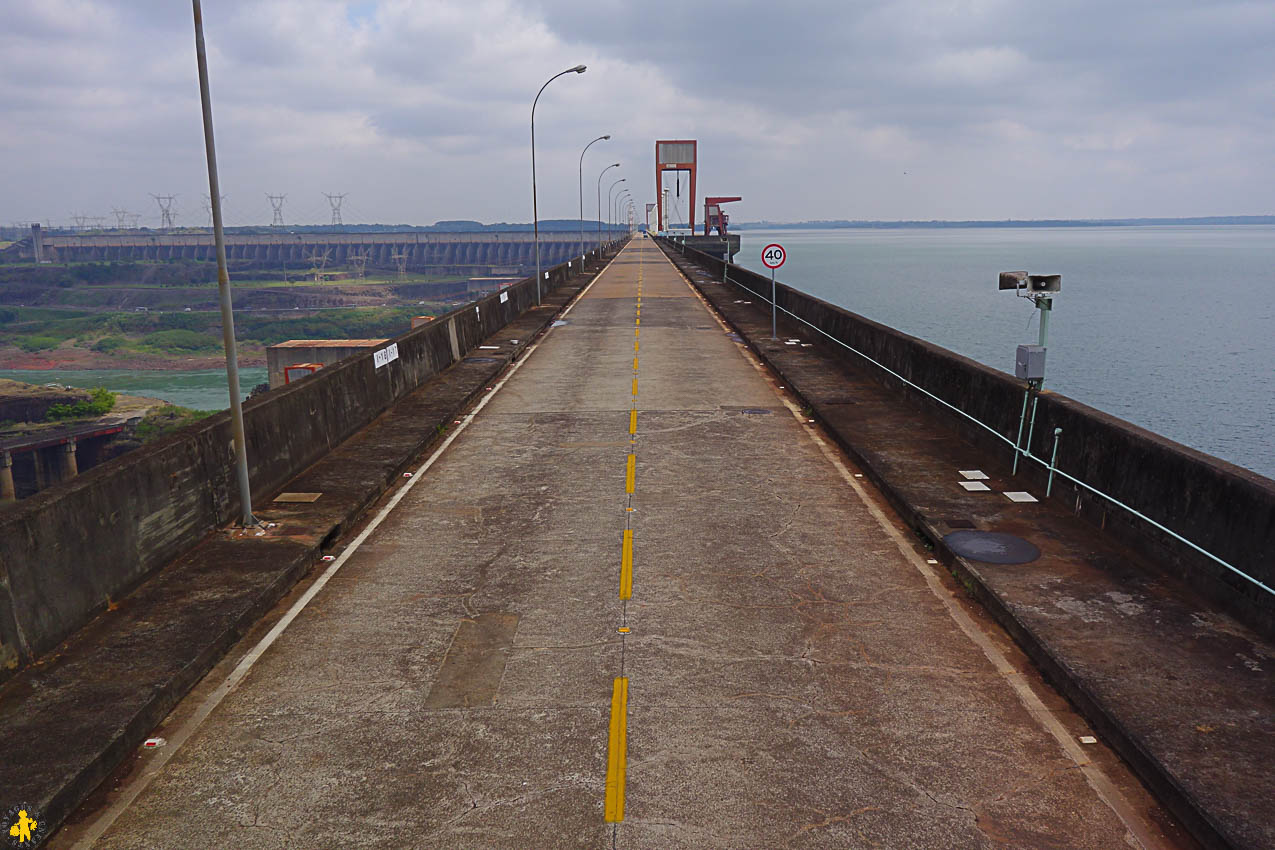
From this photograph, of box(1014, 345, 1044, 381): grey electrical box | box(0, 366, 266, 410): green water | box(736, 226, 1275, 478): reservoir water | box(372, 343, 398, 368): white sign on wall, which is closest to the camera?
box(1014, 345, 1044, 381): grey electrical box

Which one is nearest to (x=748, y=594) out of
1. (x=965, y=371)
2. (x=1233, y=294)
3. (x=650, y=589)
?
(x=650, y=589)

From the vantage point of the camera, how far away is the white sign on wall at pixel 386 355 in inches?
661

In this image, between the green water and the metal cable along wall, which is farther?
the green water

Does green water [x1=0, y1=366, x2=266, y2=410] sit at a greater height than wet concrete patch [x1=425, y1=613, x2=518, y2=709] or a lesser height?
lesser

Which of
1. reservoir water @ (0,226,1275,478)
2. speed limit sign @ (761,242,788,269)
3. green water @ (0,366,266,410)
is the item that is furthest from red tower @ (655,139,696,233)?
speed limit sign @ (761,242,788,269)

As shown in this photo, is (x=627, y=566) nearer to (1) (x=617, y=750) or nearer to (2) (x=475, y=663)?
(2) (x=475, y=663)

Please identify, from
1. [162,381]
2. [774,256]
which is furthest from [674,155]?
[774,256]

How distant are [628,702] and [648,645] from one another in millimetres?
983

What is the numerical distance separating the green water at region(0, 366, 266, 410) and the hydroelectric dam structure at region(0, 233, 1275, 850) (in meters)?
120

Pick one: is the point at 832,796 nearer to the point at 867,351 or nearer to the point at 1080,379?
the point at 867,351

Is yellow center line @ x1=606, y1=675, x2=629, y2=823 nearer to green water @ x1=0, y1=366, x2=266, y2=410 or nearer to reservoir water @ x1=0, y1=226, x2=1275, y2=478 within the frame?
reservoir water @ x1=0, y1=226, x2=1275, y2=478

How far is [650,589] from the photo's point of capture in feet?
29.6

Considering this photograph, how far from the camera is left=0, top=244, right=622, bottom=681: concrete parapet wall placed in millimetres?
7074

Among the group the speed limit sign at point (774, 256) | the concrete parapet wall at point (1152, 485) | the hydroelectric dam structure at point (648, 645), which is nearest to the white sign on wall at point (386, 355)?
the hydroelectric dam structure at point (648, 645)
